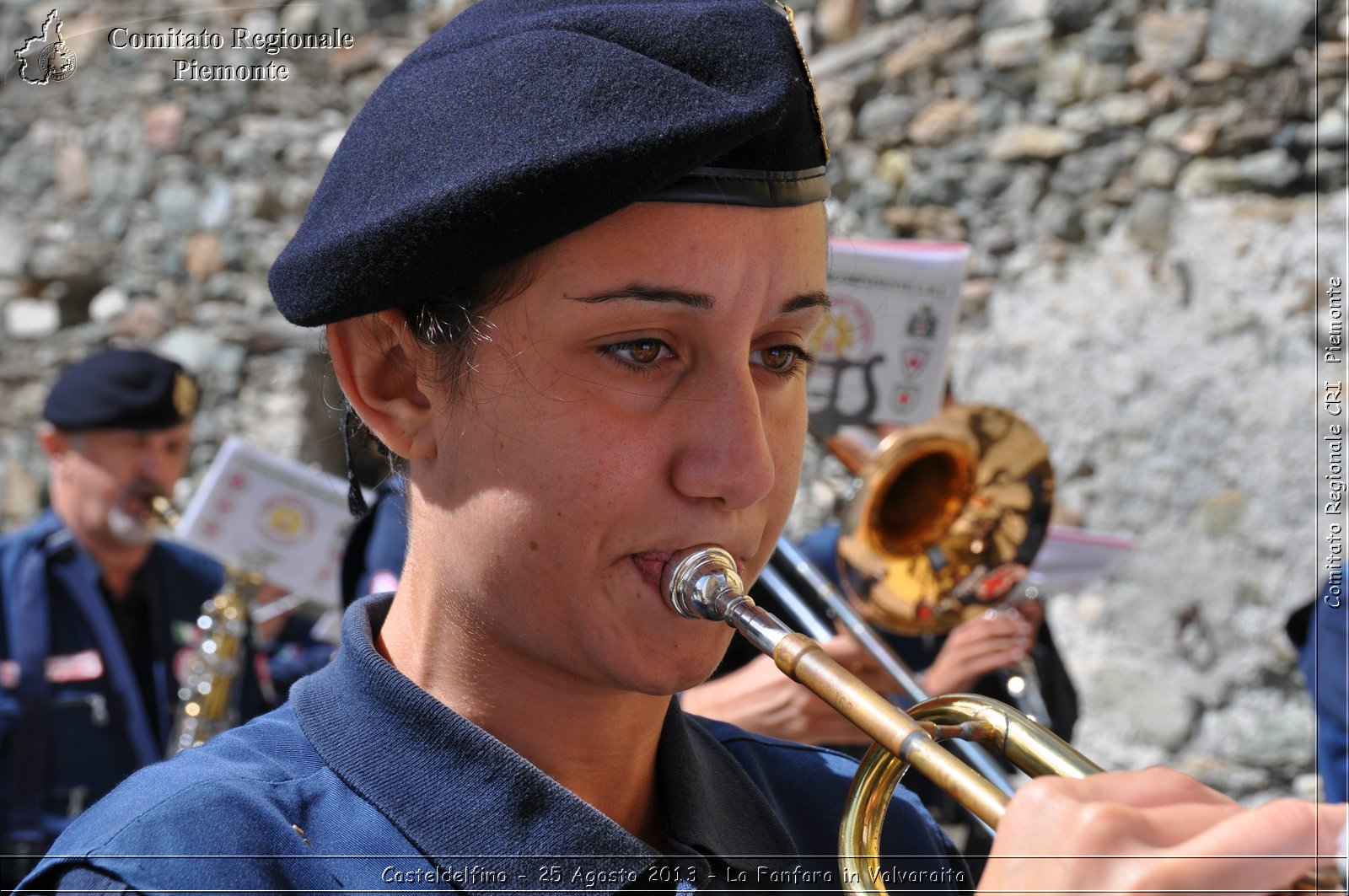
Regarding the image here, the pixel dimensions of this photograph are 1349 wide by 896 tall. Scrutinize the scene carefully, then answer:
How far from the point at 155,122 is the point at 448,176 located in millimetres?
6525

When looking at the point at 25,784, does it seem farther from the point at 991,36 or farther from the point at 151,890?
the point at 991,36

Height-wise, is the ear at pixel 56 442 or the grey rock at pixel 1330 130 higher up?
the grey rock at pixel 1330 130

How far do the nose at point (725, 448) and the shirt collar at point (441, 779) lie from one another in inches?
11.6

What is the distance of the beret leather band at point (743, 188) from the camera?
44.1 inches

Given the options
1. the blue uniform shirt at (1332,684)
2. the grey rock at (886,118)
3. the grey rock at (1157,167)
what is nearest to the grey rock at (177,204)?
the grey rock at (886,118)

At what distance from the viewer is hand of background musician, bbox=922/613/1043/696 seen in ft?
11.5

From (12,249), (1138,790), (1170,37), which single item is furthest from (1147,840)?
(12,249)

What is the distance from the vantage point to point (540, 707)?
122 centimetres

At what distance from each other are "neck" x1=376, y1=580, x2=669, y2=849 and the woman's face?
0.05 m

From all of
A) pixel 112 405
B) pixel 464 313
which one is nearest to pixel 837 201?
pixel 112 405

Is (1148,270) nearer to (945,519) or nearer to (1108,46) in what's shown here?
(1108,46)

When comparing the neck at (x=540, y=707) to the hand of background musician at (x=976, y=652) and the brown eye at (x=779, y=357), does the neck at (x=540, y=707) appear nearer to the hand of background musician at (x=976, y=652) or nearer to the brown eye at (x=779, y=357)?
the brown eye at (x=779, y=357)

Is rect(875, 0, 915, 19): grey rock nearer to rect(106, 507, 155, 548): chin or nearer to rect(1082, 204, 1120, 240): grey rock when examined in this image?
rect(1082, 204, 1120, 240): grey rock

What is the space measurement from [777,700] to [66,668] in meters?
2.57
